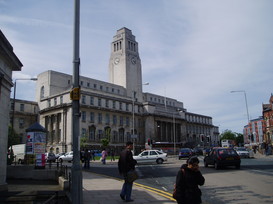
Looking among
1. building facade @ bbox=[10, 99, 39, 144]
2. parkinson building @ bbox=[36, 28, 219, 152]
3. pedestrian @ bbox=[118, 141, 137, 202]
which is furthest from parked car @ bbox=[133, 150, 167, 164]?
building facade @ bbox=[10, 99, 39, 144]

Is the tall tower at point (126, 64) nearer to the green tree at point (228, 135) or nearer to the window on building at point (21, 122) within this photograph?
the window on building at point (21, 122)

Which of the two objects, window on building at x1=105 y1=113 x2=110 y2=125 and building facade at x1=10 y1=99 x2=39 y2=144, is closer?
building facade at x1=10 y1=99 x2=39 y2=144

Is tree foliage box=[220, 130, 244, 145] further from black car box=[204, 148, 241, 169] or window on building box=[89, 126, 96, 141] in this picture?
black car box=[204, 148, 241, 169]

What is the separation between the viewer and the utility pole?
6.88 m

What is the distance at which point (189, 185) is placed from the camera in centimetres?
487

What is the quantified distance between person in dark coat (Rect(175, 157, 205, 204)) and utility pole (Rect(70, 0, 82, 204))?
305cm

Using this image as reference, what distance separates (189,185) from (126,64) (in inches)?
3322

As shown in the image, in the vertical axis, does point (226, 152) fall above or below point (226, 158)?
above

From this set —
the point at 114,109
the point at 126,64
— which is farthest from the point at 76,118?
the point at 126,64

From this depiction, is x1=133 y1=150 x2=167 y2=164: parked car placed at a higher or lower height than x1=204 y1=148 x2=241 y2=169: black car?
lower

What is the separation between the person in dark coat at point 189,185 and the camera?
189 inches

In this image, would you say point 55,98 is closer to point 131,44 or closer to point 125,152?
point 131,44

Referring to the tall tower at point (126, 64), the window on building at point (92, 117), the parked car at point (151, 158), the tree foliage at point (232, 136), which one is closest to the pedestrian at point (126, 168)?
the parked car at point (151, 158)

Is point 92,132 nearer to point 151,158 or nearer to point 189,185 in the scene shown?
point 151,158
